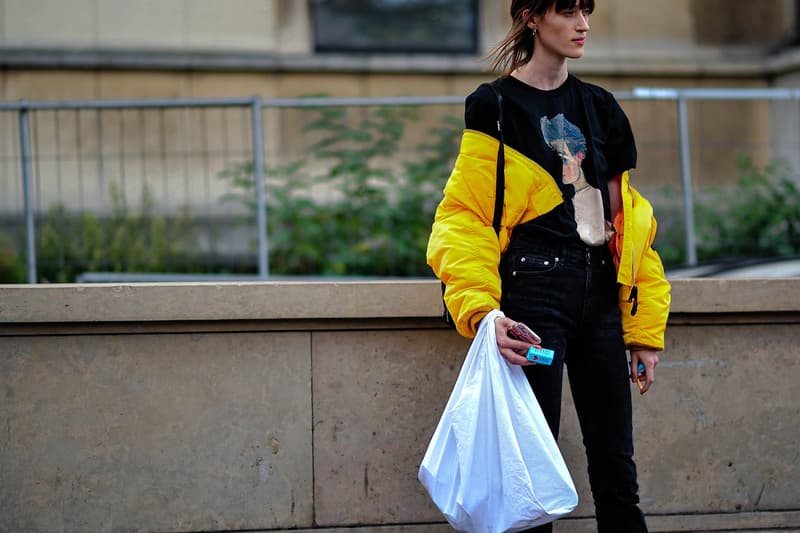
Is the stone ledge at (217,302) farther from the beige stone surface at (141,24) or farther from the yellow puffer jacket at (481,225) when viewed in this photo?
the beige stone surface at (141,24)

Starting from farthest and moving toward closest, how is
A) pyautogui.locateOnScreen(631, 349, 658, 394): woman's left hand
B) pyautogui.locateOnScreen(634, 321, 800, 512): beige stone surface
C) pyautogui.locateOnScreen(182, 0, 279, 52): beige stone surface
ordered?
pyautogui.locateOnScreen(182, 0, 279, 52): beige stone surface
pyautogui.locateOnScreen(634, 321, 800, 512): beige stone surface
pyautogui.locateOnScreen(631, 349, 658, 394): woman's left hand

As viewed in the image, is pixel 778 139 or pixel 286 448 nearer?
pixel 286 448

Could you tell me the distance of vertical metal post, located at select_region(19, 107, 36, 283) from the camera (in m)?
6.15

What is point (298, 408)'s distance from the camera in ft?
12.8

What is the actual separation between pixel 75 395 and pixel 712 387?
2440mm

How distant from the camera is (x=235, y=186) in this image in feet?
22.2

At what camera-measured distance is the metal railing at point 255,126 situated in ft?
20.4

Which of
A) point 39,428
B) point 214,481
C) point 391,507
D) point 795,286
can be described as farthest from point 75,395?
point 795,286

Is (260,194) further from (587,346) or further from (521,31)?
(587,346)

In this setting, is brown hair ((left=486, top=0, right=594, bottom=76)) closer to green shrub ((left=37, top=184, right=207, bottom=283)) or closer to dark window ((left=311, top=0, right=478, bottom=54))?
green shrub ((left=37, top=184, right=207, bottom=283))

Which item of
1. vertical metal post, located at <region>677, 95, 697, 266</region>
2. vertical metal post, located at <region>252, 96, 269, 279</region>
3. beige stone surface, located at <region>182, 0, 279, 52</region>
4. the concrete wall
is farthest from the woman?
beige stone surface, located at <region>182, 0, 279, 52</region>

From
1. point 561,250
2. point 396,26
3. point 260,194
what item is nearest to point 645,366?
point 561,250

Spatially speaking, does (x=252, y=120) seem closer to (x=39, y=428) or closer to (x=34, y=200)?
(x=34, y=200)

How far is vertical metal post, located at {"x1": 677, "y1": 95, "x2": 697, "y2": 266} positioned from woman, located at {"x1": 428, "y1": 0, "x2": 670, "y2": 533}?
3781 mm
